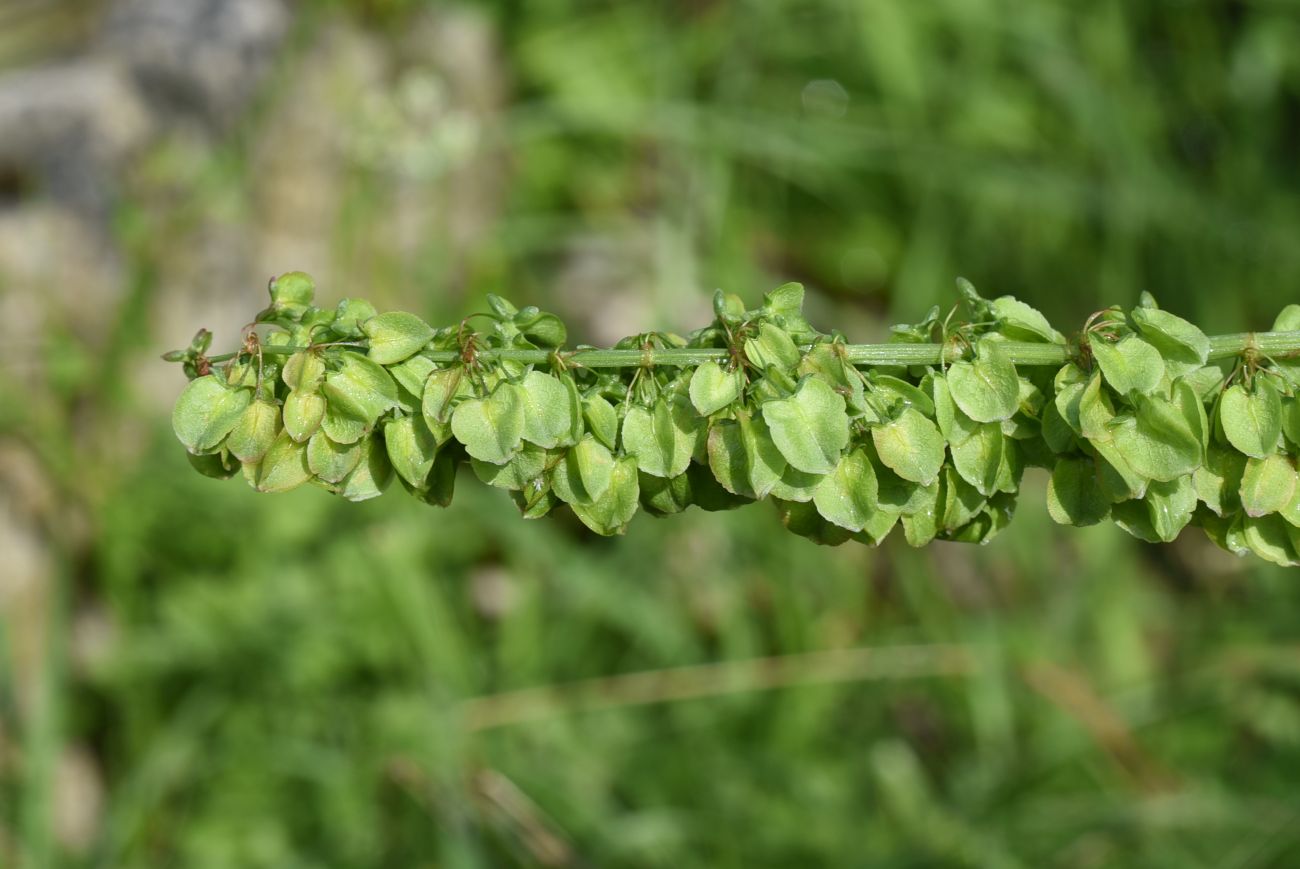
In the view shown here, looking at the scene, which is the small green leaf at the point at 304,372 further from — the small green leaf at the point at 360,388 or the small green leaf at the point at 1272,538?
the small green leaf at the point at 1272,538

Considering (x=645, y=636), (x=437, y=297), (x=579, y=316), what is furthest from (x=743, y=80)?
(x=645, y=636)

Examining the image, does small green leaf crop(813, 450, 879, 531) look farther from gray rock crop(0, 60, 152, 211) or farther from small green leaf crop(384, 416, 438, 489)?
gray rock crop(0, 60, 152, 211)

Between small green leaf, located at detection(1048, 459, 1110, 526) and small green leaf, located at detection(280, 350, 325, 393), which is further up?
small green leaf, located at detection(280, 350, 325, 393)

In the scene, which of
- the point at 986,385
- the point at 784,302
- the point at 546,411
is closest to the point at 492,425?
the point at 546,411

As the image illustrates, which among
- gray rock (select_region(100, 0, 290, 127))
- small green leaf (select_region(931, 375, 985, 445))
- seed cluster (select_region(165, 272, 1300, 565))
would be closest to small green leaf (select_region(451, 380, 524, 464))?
seed cluster (select_region(165, 272, 1300, 565))

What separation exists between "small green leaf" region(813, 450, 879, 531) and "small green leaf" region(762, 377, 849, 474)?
0.13ft

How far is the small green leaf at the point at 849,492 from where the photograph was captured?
0.93 m

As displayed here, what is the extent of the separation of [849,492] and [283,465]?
0.44m

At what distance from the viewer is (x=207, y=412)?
0.95m

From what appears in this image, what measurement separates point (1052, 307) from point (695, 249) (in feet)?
3.53

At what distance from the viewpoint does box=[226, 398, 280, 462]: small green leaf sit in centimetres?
96

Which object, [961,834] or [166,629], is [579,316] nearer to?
[166,629]

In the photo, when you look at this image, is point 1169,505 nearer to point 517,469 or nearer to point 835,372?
point 835,372

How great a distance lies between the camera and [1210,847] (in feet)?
7.34
